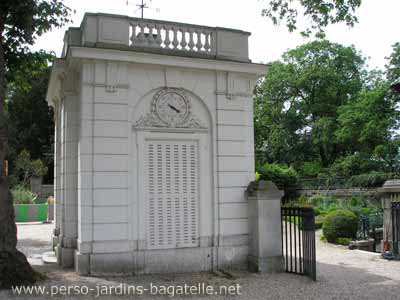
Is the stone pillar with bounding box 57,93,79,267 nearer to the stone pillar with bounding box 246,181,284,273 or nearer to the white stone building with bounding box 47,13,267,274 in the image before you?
the white stone building with bounding box 47,13,267,274

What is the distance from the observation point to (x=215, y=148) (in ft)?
32.8

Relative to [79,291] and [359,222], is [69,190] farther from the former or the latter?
[359,222]

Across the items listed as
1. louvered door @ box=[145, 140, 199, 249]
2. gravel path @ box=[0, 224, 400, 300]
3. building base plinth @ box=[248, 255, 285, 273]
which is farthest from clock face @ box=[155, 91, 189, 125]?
building base plinth @ box=[248, 255, 285, 273]

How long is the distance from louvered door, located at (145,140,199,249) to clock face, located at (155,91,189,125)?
0.51 metres

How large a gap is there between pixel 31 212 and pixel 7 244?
54.5ft

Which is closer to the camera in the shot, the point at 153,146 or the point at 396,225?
the point at 153,146

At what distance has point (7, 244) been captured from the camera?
25.8 feet

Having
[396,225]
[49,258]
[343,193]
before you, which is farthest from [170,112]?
[343,193]

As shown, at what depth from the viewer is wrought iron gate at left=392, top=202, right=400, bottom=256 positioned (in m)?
11.6

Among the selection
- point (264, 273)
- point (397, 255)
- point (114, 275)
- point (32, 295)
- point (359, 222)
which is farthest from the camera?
point (359, 222)

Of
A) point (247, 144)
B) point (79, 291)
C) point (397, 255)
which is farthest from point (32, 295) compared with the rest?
point (397, 255)

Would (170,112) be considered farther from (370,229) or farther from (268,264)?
(370,229)

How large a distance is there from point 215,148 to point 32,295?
4757mm

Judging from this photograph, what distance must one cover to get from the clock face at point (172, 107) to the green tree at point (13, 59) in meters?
3.11
